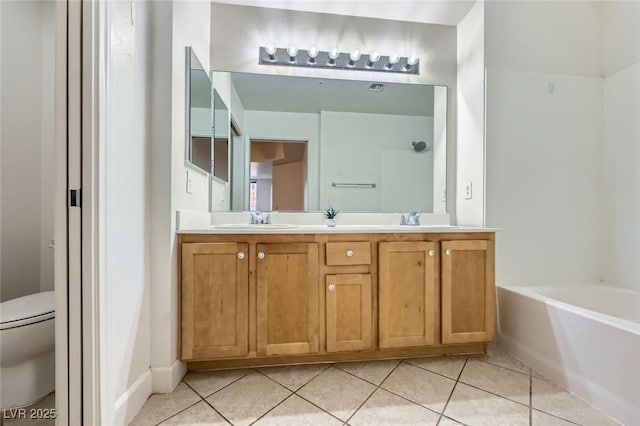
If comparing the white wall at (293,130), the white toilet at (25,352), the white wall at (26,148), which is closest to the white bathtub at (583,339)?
the white wall at (293,130)

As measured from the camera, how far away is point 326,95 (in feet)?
7.43

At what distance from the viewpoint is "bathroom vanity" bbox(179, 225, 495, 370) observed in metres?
1.55

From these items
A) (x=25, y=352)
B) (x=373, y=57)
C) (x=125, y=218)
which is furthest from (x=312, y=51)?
(x=25, y=352)

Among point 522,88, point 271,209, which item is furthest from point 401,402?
point 522,88

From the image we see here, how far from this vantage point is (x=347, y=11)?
221cm

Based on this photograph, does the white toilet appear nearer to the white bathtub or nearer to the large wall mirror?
the large wall mirror

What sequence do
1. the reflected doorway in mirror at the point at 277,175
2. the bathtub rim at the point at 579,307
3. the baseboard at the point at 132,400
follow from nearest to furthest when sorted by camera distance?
the baseboard at the point at 132,400
the bathtub rim at the point at 579,307
the reflected doorway in mirror at the point at 277,175

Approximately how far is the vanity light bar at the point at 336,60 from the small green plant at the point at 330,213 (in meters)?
1.07

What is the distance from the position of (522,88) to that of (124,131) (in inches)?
99.4

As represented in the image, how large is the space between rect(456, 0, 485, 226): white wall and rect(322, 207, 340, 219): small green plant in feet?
3.20

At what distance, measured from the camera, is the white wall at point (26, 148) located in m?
1.80

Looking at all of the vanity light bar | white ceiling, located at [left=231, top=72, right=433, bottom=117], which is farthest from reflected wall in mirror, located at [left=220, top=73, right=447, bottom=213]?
the vanity light bar

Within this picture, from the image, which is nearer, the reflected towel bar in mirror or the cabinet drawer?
the cabinet drawer

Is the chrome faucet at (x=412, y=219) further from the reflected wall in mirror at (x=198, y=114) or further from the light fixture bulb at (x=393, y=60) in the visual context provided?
the reflected wall in mirror at (x=198, y=114)
